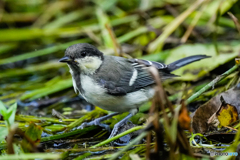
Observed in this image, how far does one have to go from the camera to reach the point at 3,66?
13.6 feet

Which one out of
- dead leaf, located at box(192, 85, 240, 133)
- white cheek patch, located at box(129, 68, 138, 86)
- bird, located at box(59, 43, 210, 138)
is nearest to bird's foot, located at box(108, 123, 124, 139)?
bird, located at box(59, 43, 210, 138)

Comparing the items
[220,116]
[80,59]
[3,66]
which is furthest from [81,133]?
[3,66]

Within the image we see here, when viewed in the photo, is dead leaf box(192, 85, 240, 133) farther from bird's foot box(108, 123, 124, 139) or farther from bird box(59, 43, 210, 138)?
bird's foot box(108, 123, 124, 139)

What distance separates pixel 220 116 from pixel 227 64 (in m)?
1.31

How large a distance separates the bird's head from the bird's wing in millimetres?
79

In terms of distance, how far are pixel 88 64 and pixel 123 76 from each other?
1.09 ft

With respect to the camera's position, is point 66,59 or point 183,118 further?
point 66,59

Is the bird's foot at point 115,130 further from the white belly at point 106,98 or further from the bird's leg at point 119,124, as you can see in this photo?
the white belly at point 106,98

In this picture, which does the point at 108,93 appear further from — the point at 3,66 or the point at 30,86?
the point at 3,66

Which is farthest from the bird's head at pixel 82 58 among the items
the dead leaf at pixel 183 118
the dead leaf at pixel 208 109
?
the dead leaf at pixel 183 118

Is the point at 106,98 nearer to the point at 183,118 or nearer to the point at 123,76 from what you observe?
the point at 123,76

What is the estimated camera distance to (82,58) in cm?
252

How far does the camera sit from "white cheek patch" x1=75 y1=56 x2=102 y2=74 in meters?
2.52

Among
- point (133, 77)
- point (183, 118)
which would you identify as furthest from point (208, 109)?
point (183, 118)
